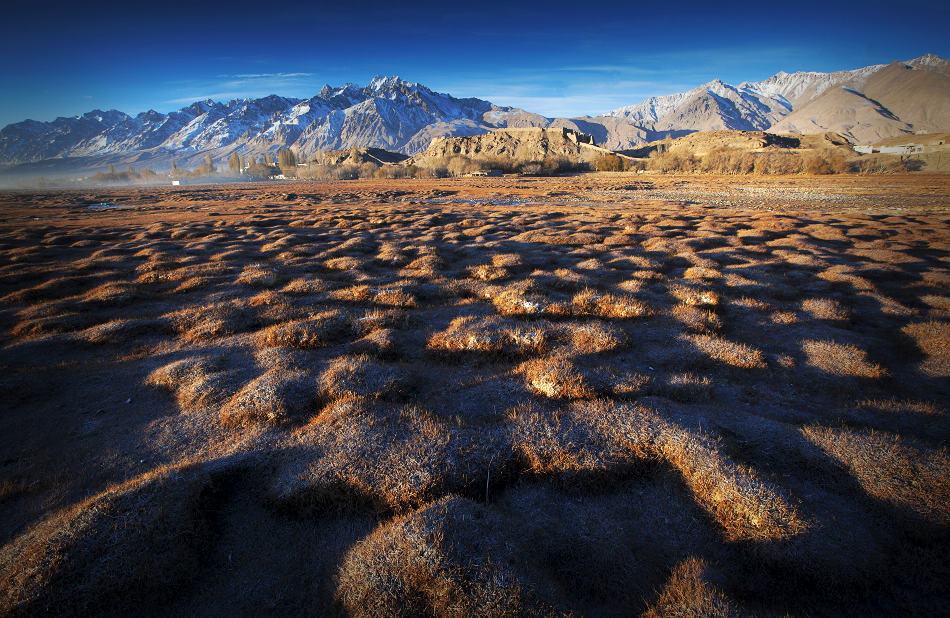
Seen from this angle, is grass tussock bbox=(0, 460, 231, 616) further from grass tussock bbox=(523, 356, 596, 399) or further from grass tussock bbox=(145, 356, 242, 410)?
grass tussock bbox=(523, 356, 596, 399)

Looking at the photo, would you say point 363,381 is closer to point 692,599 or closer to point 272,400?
point 272,400

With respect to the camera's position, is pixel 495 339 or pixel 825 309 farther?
pixel 825 309

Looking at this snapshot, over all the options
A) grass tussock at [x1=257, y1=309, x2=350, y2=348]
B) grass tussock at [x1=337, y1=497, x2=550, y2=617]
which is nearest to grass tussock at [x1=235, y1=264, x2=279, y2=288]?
grass tussock at [x1=257, y1=309, x2=350, y2=348]

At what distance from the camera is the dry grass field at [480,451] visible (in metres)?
4.64

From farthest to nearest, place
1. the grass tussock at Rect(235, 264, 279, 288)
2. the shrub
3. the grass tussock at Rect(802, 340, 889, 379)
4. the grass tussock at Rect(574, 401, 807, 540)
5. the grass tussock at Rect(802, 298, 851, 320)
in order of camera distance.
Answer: the shrub
the grass tussock at Rect(235, 264, 279, 288)
the grass tussock at Rect(802, 298, 851, 320)
the grass tussock at Rect(802, 340, 889, 379)
the grass tussock at Rect(574, 401, 807, 540)

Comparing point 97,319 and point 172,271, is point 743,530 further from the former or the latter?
point 172,271

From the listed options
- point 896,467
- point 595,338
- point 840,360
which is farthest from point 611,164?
point 896,467

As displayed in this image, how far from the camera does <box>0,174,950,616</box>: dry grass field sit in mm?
4641

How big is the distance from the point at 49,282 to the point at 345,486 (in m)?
23.5

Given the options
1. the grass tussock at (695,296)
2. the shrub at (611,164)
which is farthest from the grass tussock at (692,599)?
the shrub at (611,164)

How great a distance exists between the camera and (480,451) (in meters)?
6.63

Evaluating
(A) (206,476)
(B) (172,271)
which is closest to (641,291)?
(A) (206,476)

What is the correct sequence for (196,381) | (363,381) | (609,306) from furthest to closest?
(609,306), (196,381), (363,381)

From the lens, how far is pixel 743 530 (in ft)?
17.1
